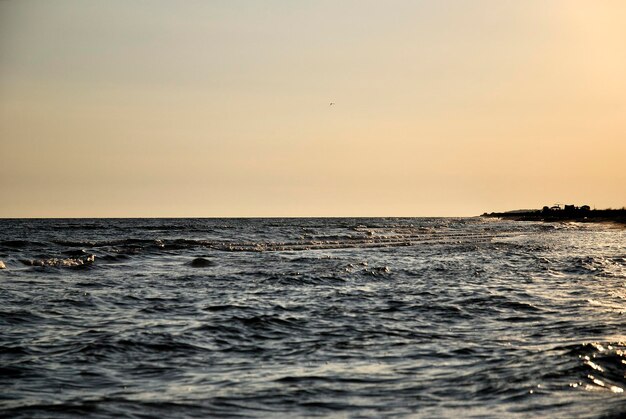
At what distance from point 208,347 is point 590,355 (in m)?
6.00

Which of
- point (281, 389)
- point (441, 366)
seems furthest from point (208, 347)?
point (441, 366)

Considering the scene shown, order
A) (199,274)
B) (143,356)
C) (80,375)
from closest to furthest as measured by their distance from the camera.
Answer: (80,375) < (143,356) < (199,274)

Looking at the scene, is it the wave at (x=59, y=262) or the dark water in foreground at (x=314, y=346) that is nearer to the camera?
the dark water in foreground at (x=314, y=346)

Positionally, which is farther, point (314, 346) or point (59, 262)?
point (59, 262)

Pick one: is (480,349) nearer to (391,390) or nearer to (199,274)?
(391,390)

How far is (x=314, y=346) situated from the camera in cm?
1236

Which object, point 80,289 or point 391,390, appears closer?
point 391,390

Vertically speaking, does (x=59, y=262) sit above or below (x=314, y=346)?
above

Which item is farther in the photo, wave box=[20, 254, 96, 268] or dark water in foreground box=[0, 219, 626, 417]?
wave box=[20, 254, 96, 268]

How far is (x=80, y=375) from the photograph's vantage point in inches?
406

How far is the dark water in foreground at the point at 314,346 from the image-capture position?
8.77 metres

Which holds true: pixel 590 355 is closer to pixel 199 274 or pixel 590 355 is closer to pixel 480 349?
pixel 480 349

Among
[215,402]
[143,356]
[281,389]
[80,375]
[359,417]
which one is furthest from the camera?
[143,356]

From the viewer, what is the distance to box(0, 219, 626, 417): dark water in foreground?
8.77 metres
